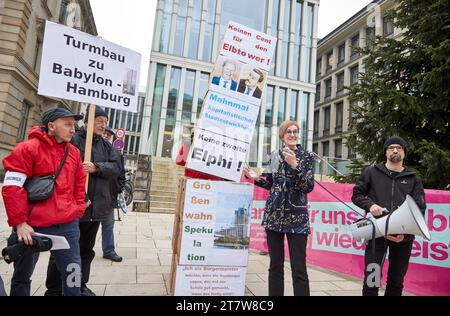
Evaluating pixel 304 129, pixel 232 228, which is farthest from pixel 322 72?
pixel 232 228

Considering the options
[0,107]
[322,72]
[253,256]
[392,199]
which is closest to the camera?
[392,199]

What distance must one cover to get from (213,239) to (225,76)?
1.79 meters

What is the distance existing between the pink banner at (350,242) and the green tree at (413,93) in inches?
85.0

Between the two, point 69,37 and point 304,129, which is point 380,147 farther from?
point 304,129

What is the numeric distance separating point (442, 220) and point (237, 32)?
11.7 ft

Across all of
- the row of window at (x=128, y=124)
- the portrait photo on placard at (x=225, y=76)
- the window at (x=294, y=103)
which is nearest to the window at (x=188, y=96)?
the window at (x=294, y=103)

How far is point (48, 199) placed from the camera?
255 cm

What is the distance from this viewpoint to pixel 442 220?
13.8 ft

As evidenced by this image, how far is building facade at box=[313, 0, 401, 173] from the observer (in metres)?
31.7

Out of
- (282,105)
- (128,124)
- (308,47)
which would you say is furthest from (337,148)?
(128,124)

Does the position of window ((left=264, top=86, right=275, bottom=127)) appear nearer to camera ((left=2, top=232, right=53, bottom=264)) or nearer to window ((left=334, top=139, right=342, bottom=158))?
window ((left=334, top=139, right=342, bottom=158))

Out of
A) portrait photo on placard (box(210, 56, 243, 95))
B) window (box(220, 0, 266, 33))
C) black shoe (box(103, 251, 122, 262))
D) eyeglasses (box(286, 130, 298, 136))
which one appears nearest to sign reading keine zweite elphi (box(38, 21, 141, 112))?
portrait photo on placard (box(210, 56, 243, 95))

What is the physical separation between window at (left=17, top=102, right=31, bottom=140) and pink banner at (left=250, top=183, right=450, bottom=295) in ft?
57.5

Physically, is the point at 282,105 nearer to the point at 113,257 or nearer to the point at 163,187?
the point at 163,187
